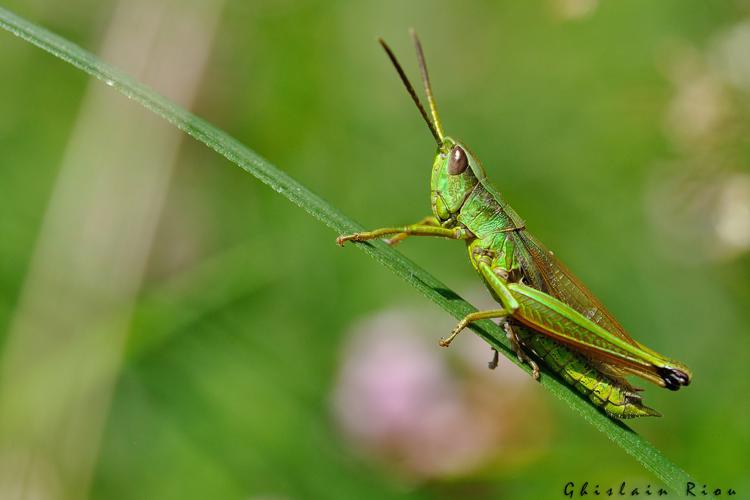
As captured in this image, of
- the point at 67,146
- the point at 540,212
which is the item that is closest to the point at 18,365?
the point at 67,146

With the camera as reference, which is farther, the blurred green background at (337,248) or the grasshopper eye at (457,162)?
the blurred green background at (337,248)

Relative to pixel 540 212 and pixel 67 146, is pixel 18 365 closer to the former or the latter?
pixel 67 146

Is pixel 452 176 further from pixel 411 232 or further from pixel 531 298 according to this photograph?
pixel 531 298

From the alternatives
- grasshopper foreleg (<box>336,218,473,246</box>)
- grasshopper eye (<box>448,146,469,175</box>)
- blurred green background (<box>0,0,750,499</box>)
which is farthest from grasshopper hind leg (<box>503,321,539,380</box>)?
blurred green background (<box>0,0,750,499</box>)

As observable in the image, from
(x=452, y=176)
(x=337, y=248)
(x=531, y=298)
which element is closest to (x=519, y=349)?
(x=531, y=298)

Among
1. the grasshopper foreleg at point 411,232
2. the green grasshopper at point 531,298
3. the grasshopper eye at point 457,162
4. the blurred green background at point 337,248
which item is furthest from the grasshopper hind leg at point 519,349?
the blurred green background at point 337,248

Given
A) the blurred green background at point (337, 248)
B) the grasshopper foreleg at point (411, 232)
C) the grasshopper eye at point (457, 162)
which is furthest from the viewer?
the blurred green background at point (337, 248)

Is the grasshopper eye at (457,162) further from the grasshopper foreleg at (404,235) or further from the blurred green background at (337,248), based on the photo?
the blurred green background at (337,248)

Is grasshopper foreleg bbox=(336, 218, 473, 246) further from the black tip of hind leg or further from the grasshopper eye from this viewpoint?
the black tip of hind leg
